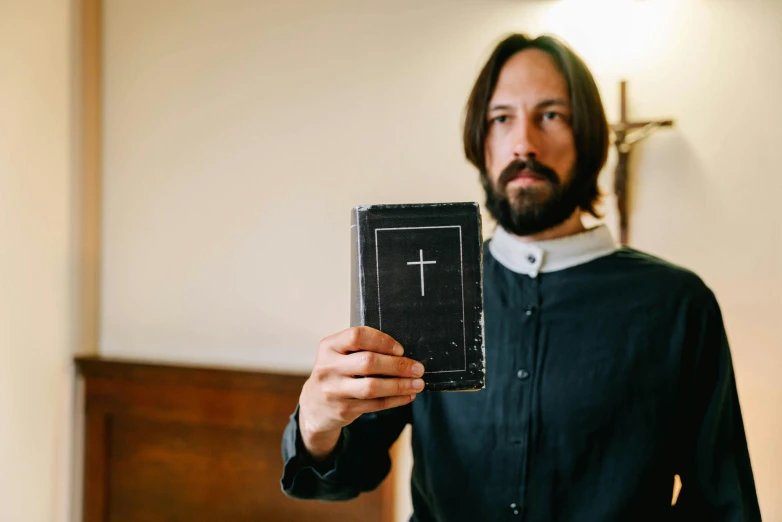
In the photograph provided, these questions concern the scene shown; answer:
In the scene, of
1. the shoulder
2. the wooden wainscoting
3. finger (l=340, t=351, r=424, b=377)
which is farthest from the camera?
the wooden wainscoting

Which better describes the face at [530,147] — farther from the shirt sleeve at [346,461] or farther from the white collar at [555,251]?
the shirt sleeve at [346,461]

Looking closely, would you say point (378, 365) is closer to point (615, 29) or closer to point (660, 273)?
point (660, 273)

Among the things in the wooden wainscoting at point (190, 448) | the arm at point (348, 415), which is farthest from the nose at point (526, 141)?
the wooden wainscoting at point (190, 448)

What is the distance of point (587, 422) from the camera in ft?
3.33

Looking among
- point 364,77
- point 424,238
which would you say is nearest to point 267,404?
point 364,77

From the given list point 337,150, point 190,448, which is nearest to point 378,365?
point 337,150

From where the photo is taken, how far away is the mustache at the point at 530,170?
42.6 inches

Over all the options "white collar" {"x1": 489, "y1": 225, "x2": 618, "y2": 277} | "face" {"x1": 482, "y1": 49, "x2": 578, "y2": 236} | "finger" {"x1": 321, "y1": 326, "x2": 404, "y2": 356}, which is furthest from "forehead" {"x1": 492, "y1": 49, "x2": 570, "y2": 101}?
"finger" {"x1": 321, "y1": 326, "x2": 404, "y2": 356}

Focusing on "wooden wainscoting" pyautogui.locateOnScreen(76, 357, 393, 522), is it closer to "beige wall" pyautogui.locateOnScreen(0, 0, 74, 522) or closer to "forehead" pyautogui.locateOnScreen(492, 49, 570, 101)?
"beige wall" pyautogui.locateOnScreen(0, 0, 74, 522)

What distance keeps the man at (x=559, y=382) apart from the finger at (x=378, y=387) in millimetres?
167

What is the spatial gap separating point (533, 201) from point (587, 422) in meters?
0.36

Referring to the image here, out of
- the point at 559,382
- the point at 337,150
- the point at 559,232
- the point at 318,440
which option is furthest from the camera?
→ the point at 337,150

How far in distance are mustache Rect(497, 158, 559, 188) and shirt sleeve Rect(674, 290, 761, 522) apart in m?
0.32

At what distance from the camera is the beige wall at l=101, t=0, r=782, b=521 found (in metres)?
1.51
